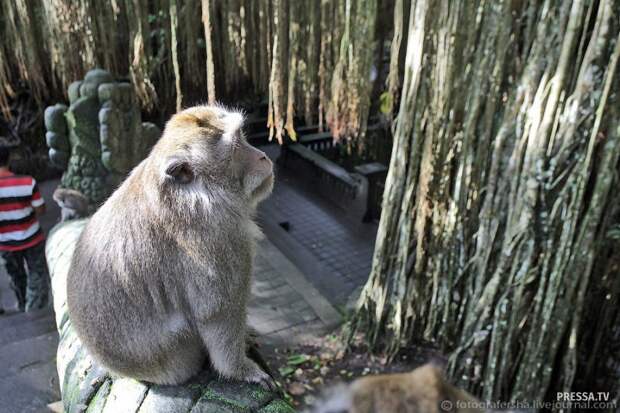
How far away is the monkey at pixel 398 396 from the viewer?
0.68m

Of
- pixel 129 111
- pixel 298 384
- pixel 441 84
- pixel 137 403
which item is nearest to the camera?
pixel 137 403

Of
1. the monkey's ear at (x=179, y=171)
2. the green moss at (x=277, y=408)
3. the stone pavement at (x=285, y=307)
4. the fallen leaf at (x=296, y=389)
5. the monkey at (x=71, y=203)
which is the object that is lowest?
the stone pavement at (x=285, y=307)

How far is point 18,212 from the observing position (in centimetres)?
338

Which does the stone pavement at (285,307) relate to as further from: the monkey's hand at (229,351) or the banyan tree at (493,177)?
the monkey's hand at (229,351)

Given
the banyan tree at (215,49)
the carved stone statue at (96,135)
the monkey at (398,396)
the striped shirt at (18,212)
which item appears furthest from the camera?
the striped shirt at (18,212)

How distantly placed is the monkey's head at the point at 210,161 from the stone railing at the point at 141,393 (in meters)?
0.58

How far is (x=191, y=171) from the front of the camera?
5.19 ft

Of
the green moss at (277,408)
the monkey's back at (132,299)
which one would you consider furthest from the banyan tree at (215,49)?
the green moss at (277,408)

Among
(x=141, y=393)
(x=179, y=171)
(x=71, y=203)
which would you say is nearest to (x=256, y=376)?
(x=141, y=393)

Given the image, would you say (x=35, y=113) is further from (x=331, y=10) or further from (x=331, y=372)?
(x=331, y=372)

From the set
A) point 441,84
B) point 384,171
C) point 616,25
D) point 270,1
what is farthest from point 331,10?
point 384,171

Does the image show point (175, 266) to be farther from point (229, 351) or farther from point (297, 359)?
point (297, 359)

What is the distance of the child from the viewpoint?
334 cm

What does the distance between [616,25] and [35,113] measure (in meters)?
6.13
